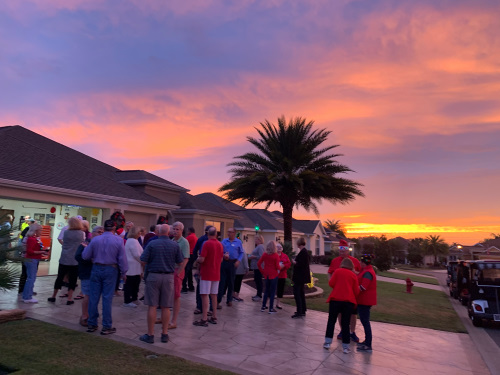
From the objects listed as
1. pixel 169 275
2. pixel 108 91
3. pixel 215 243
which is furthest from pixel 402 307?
pixel 108 91

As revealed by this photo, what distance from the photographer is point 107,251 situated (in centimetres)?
629

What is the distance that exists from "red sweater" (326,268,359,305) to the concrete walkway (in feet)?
3.28

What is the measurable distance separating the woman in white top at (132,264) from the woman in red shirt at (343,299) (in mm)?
4153

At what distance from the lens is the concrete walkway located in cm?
570

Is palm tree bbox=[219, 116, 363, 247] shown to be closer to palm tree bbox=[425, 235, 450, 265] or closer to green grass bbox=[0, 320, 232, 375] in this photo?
green grass bbox=[0, 320, 232, 375]

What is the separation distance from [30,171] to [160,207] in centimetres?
636

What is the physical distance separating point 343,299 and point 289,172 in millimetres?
13521

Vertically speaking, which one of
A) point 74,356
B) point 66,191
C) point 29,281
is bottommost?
point 74,356

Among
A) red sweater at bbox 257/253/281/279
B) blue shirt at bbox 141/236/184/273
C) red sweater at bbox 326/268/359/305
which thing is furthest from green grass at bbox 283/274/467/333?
blue shirt at bbox 141/236/184/273

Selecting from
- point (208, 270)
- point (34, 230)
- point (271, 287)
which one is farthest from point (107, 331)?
point (271, 287)

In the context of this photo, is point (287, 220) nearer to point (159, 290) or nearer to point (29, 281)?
point (29, 281)

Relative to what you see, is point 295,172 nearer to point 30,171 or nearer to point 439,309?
→ point 439,309

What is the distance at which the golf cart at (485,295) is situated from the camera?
1123 cm

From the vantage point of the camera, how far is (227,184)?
68.9ft
